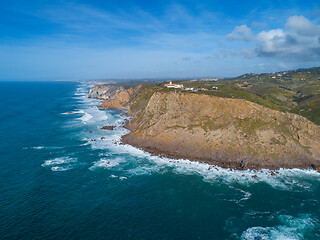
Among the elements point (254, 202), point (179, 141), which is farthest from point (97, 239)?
point (179, 141)

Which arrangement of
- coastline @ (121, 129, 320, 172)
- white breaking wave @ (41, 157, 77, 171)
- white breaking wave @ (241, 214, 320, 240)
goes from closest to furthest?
white breaking wave @ (241, 214, 320, 240), white breaking wave @ (41, 157, 77, 171), coastline @ (121, 129, 320, 172)

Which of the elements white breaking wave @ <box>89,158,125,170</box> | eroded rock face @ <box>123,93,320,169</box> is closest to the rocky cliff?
eroded rock face @ <box>123,93,320,169</box>

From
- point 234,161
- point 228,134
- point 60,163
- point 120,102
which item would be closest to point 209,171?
point 234,161

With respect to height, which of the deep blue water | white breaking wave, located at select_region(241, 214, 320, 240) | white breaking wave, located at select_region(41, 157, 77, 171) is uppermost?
white breaking wave, located at select_region(41, 157, 77, 171)

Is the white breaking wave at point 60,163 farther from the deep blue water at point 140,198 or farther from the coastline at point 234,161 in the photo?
the coastline at point 234,161

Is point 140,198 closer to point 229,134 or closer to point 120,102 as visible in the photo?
point 229,134

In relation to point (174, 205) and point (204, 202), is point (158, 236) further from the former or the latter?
point (204, 202)

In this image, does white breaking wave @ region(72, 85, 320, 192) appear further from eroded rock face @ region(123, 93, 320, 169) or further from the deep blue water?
eroded rock face @ region(123, 93, 320, 169)
